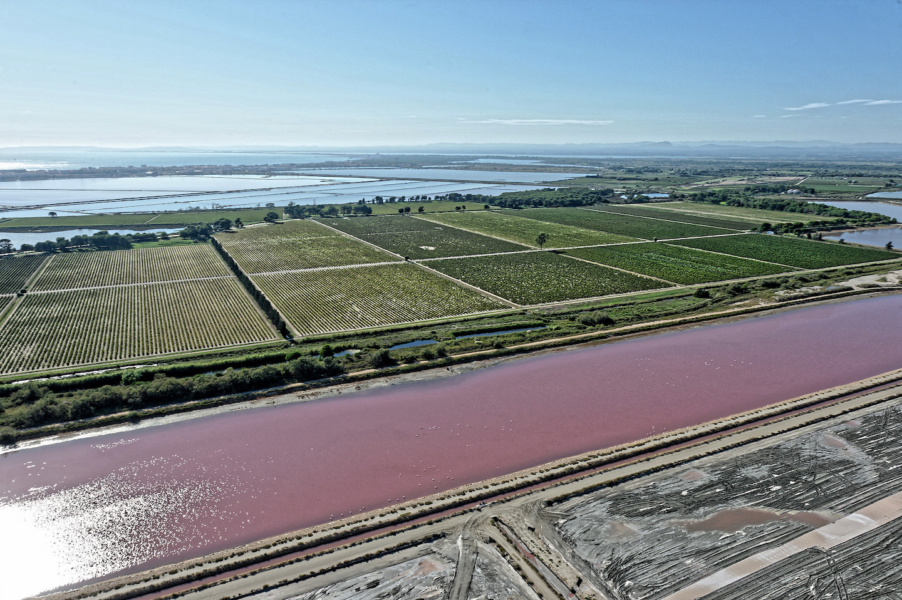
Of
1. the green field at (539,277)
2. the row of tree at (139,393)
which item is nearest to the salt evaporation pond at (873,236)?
the green field at (539,277)

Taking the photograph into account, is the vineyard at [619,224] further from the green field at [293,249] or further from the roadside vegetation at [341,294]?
the green field at [293,249]

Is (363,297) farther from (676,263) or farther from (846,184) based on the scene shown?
(846,184)

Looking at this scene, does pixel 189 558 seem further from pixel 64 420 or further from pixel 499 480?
pixel 64 420

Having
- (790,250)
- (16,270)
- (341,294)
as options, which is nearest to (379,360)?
(341,294)

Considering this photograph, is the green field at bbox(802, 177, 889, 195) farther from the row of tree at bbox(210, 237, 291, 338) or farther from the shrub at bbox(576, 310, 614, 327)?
the row of tree at bbox(210, 237, 291, 338)

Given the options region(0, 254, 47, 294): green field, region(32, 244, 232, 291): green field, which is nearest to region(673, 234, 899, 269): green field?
region(32, 244, 232, 291): green field

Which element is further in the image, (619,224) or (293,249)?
(619,224)
